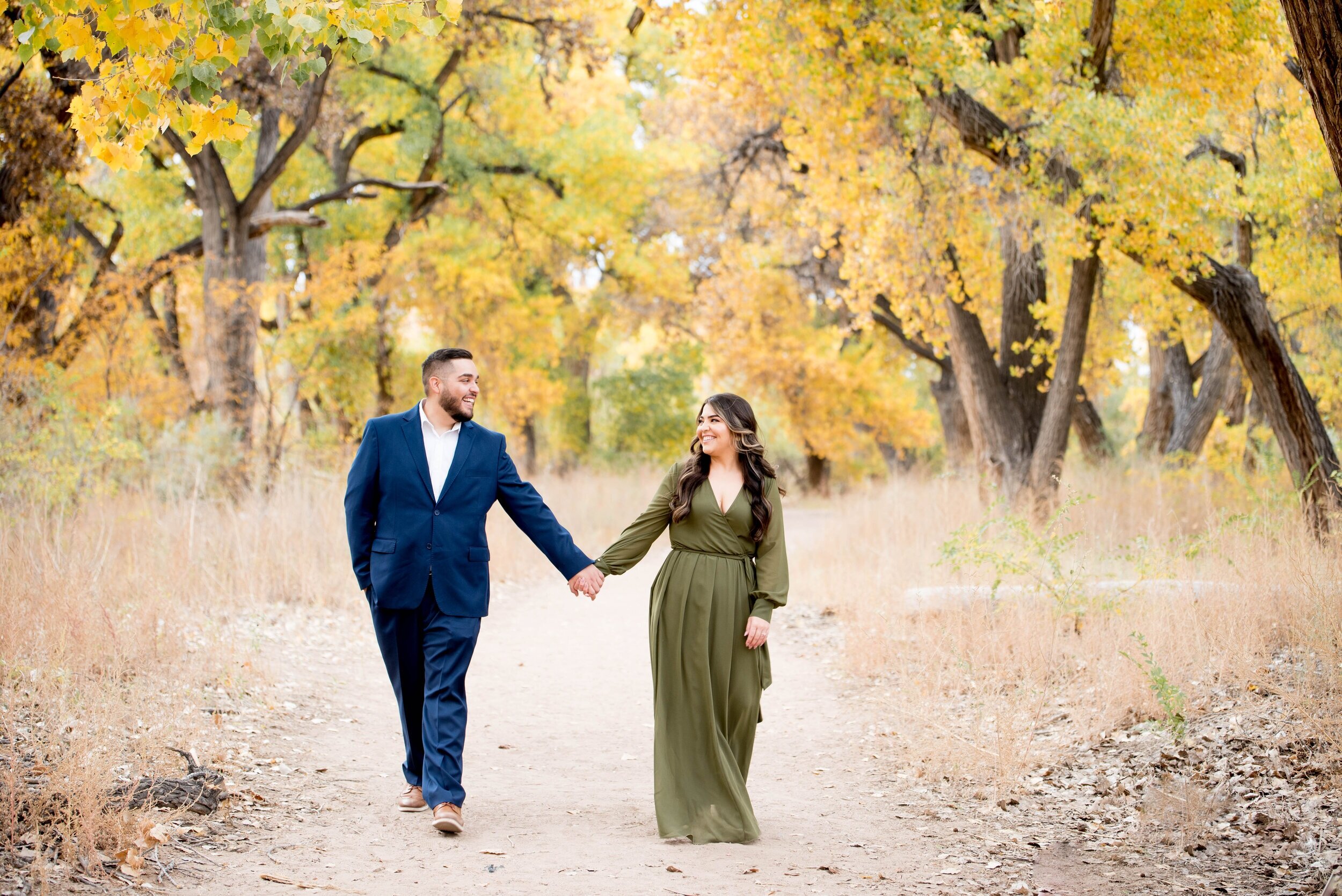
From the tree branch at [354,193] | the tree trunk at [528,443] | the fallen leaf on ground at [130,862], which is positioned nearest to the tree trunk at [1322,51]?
the fallen leaf on ground at [130,862]

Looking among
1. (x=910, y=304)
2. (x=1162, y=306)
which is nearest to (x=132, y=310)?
(x=910, y=304)

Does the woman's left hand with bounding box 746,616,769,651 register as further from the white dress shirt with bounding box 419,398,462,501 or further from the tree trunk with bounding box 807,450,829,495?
the tree trunk with bounding box 807,450,829,495

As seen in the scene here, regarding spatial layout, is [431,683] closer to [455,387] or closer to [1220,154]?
[455,387]

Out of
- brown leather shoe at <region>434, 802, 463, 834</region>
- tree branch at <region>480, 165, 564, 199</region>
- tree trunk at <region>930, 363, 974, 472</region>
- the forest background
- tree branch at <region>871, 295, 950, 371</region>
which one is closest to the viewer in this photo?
brown leather shoe at <region>434, 802, 463, 834</region>

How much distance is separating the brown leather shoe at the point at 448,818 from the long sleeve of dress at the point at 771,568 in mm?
1466

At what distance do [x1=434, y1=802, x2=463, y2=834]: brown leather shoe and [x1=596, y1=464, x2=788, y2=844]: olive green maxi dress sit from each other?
0.82m

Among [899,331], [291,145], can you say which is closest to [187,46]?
[291,145]

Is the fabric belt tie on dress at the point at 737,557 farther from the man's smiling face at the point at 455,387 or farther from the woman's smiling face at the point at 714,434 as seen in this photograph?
the man's smiling face at the point at 455,387

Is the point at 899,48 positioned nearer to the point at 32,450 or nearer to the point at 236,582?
the point at 236,582

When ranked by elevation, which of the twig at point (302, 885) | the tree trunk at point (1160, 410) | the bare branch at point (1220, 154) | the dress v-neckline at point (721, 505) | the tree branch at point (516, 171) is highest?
the tree branch at point (516, 171)

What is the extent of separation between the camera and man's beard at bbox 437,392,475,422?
4797 millimetres

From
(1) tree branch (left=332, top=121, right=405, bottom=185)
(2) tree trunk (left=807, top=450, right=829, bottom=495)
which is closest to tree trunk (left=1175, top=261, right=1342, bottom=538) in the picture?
(1) tree branch (left=332, top=121, right=405, bottom=185)

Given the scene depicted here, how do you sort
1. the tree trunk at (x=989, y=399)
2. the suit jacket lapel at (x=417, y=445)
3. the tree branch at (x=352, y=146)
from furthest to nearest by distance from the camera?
the tree branch at (x=352, y=146), the tree trunk at (x=989, y=399), the suit jacket lapel at (x=417, y=445)

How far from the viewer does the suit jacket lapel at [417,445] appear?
474 centimetres
